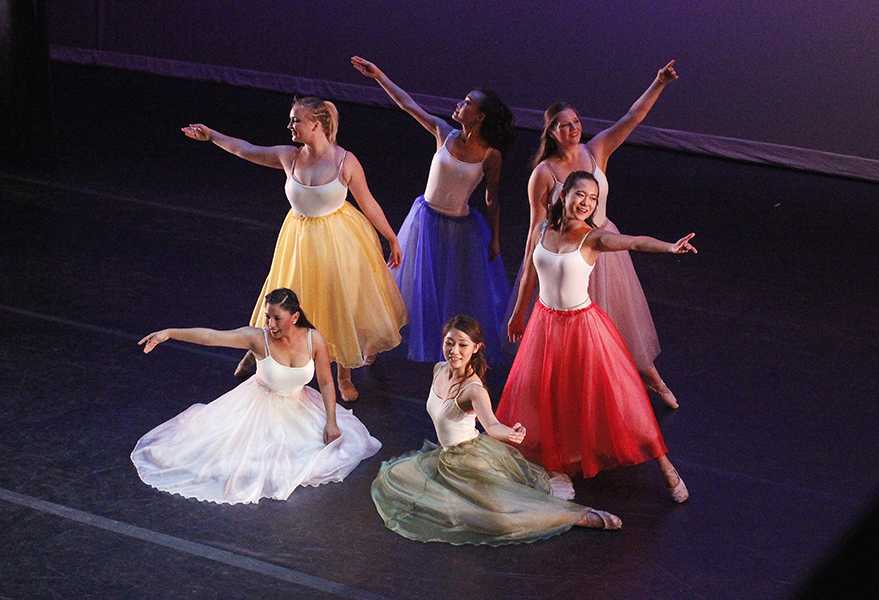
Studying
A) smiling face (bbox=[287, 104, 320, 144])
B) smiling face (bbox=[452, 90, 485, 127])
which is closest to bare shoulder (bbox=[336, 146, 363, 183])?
smiling face (bbox=[287, 104, 320, 144])

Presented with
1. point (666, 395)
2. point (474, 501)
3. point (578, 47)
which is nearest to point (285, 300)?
point (474, 501)

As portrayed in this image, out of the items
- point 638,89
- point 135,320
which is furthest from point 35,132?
point 638,89

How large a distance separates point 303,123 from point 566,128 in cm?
86

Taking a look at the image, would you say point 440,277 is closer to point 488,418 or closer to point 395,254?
point 395,254

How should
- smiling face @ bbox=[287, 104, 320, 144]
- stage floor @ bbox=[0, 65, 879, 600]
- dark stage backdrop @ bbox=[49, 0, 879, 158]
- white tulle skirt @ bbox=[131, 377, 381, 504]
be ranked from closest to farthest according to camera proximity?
stage floor @ bbox=[0, 65, 879, 600] < white tulle skirt @ bbox=[131, 377, 381, 504] < smiling face @ bbox=[287, 104, 320, 144] < dark stage backdrop @ bbox=[49, 0, 879, 158]

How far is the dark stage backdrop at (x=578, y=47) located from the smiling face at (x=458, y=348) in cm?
561

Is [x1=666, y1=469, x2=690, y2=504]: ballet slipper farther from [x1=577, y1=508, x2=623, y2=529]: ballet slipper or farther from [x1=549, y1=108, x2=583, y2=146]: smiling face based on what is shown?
[x1=549, y1=108, x2=583, y2=146]: smiling face

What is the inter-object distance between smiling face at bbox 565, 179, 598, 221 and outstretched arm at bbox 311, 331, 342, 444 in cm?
84

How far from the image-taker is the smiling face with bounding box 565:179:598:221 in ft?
10.5

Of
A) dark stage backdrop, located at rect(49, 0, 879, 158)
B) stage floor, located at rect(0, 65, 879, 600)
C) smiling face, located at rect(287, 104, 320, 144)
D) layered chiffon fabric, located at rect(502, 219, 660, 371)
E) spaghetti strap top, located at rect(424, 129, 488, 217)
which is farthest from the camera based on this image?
dark stage backdrop, located at rect(49, 0, 879, 158)

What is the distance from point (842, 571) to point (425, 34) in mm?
8589

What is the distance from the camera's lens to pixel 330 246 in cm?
379

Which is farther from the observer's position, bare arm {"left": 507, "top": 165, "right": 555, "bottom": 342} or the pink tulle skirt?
the pink tulle skirt

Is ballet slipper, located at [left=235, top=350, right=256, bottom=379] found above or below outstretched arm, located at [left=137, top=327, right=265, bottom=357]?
below
